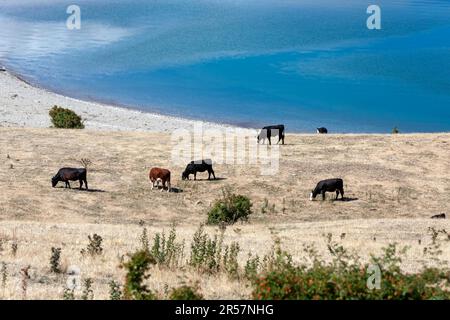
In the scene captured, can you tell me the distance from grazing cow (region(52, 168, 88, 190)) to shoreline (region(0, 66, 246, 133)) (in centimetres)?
2435

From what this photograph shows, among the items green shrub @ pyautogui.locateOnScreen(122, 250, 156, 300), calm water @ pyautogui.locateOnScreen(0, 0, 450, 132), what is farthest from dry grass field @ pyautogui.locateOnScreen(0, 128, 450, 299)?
calm water @ pyautogui.locateOnScreen(0, 0, 450, 132)

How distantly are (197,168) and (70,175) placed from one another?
19.7 feet

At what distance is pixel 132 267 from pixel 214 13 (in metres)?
136

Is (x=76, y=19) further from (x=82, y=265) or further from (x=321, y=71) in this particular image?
(x=82, y=265)

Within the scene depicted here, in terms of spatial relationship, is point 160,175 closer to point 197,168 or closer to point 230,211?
point 197,168

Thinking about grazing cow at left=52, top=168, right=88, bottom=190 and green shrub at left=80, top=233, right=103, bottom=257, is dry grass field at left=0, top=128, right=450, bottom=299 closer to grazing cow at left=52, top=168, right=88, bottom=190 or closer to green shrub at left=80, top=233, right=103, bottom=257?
green shrub at left=80, top=233, right=103, bottom=257

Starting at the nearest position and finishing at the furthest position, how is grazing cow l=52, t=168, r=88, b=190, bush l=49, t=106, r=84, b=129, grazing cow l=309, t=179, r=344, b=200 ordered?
grazing cow l=52, t=168, r=88, b=190, grazing cow l=309, t=179, r=344, b=200, bush l=49, t=106, r=84, b=129

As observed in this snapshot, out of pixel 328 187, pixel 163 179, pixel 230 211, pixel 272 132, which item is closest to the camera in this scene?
pixel 230 211

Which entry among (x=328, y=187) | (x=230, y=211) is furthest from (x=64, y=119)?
(x=230, y=211)

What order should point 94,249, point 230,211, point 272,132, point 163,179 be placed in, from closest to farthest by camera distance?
point 94,249, point 230,211, point 163,179, point 272,132

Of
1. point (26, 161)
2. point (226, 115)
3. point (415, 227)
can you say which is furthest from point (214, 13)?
point (415, 227)

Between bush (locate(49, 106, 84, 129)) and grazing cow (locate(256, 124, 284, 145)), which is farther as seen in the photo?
bush (locate(49, 106, 84, 129))

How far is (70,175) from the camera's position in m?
31.7

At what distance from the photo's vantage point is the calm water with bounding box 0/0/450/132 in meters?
77.7
